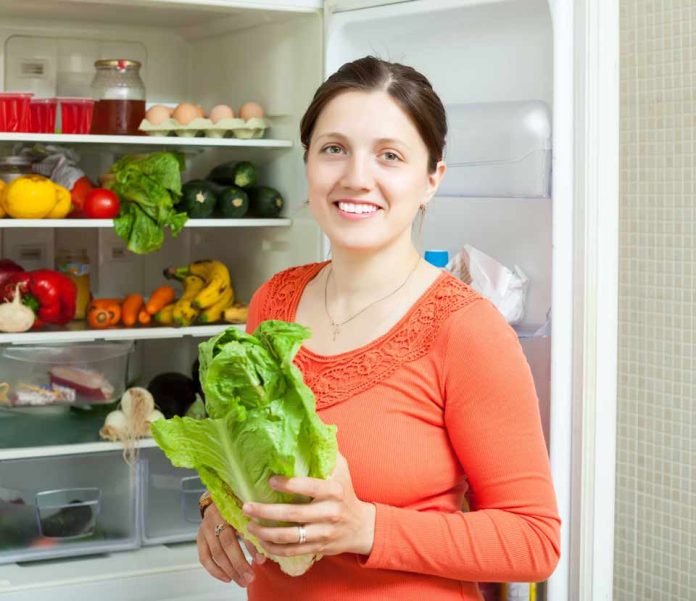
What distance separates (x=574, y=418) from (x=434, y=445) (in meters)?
0.50

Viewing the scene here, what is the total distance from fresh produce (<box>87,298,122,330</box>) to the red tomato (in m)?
0.21

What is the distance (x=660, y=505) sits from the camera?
2.10 metres

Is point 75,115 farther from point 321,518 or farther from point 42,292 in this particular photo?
point 321,518

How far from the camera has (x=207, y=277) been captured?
2.66 metres

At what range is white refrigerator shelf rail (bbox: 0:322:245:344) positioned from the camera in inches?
91.4

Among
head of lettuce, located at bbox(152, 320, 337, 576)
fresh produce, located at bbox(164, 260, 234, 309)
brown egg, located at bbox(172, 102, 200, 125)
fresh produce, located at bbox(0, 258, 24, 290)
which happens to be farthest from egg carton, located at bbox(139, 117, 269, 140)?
head of lettuce, located at bbox(152, 320, 337, 576)

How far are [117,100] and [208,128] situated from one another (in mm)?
225

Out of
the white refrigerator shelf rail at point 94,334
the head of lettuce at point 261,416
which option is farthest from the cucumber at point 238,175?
the head of lettuce at point 261,416

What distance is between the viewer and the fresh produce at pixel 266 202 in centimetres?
254

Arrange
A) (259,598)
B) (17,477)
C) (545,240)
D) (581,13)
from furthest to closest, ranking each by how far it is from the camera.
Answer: (17,477)
(545,240)
(581,13)
(259,598)

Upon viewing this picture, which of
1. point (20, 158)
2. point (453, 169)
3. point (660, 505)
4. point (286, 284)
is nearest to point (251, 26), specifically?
point (20, 158)

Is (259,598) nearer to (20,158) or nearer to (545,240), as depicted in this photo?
(545,240)

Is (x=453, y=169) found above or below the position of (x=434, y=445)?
above

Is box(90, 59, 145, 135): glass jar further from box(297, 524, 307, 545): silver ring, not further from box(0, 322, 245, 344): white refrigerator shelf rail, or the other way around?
box(297, 524, 307, 545): silver ring
